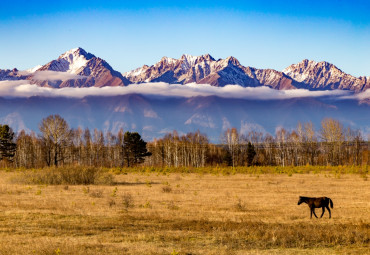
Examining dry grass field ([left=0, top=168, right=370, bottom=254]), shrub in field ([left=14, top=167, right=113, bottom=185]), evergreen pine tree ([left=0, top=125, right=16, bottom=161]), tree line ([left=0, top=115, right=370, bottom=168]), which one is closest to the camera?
dry grass field ([left=0, top=168, right=370, bottom=254])

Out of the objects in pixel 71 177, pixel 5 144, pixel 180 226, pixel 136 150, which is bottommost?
pixel 180 226

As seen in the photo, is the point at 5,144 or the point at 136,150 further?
the point at 136,150

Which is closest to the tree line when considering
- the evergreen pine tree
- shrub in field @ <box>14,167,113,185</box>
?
the evergreen pine tree

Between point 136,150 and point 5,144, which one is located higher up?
point 5,144

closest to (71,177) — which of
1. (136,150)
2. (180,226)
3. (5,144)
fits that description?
(180,226)

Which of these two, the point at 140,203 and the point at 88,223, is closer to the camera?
the point at 88,223

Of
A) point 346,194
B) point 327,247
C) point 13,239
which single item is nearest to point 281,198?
point 346,194

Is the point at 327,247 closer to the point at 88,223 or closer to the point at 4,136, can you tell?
the point at 88,223

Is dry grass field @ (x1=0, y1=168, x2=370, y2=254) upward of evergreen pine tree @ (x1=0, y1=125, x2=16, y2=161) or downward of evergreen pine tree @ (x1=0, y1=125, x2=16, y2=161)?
downward

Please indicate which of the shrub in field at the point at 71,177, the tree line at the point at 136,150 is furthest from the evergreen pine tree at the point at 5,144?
the shrub in field at the point at 71,177

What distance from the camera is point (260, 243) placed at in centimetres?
1705

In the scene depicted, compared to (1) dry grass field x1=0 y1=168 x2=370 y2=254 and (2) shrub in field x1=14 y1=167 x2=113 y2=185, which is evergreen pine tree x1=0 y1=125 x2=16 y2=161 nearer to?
(2) shrub in field x1=14 y1=167 x2=113 y2=185

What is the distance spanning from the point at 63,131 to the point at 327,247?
8194 cm

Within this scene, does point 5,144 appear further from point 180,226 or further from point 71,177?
point 180,226
